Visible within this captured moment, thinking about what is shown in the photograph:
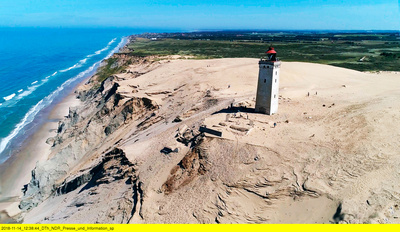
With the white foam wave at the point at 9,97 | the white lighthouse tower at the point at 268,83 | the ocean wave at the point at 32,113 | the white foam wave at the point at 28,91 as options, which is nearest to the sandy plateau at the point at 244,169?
the white lighthouse tower at the point at 268,83

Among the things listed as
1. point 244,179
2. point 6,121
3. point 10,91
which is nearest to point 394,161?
point 244,179

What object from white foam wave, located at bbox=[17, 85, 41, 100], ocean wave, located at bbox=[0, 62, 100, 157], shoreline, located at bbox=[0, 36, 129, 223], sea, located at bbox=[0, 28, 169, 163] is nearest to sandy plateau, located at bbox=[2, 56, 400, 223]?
shoreline, located at bbox=[0, 36, 129, 223]

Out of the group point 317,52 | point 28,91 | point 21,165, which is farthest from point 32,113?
point 317,52

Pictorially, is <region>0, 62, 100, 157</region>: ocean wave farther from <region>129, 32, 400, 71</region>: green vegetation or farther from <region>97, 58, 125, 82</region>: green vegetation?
<region>129, 32, 400, 71</region>: green vegetation

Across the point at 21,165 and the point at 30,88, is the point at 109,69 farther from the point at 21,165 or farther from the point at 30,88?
the point at 21,165

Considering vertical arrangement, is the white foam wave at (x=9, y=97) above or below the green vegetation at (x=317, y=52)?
below

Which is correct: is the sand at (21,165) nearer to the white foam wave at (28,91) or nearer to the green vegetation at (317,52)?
the white foam wave at (28,91)
